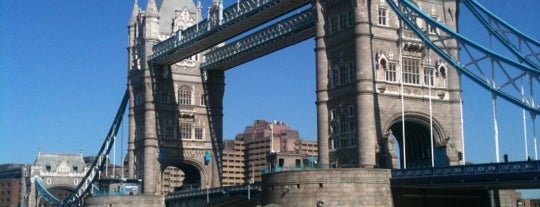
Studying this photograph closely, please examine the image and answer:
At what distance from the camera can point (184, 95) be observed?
100 metres

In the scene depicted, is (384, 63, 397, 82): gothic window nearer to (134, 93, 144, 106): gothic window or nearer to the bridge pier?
the bridge pier

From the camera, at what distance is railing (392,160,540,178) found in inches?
1951

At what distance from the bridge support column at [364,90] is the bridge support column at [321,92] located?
4615mm

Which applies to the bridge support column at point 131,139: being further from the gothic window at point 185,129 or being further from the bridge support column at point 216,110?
the bridge support column at point 216,110

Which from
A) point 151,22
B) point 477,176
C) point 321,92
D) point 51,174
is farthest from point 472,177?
point 51,174

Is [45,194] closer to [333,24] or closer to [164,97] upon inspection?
[164,97]

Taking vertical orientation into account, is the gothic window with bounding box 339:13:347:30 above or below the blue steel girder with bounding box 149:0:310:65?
below

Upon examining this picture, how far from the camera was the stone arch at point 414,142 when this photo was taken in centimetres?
6469

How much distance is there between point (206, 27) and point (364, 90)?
95.2 feet

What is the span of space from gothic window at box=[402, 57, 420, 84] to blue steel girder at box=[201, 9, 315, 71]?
11.9 m

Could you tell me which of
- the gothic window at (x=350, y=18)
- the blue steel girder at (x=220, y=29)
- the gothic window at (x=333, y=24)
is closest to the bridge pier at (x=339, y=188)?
the gothic window at (x=350, y=18)

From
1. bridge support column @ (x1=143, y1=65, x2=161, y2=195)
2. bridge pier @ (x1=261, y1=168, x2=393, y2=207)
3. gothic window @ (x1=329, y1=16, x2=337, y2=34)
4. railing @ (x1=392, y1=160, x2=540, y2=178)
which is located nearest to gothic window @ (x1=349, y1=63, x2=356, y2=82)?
gothic window @ (x1=329, y1=16, x2=337, y2=34)

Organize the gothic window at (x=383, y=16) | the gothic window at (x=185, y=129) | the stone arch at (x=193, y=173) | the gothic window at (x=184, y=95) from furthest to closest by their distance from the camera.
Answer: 1. the gothic window at (x=184, y=95)
2. the gothic window at (x=185, y=129)
3. the stone arch at (x=193, y=173)
4. the gothic window at (x=383, y=16)

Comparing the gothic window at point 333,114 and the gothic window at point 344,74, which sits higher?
the gothic window at point 344,74
